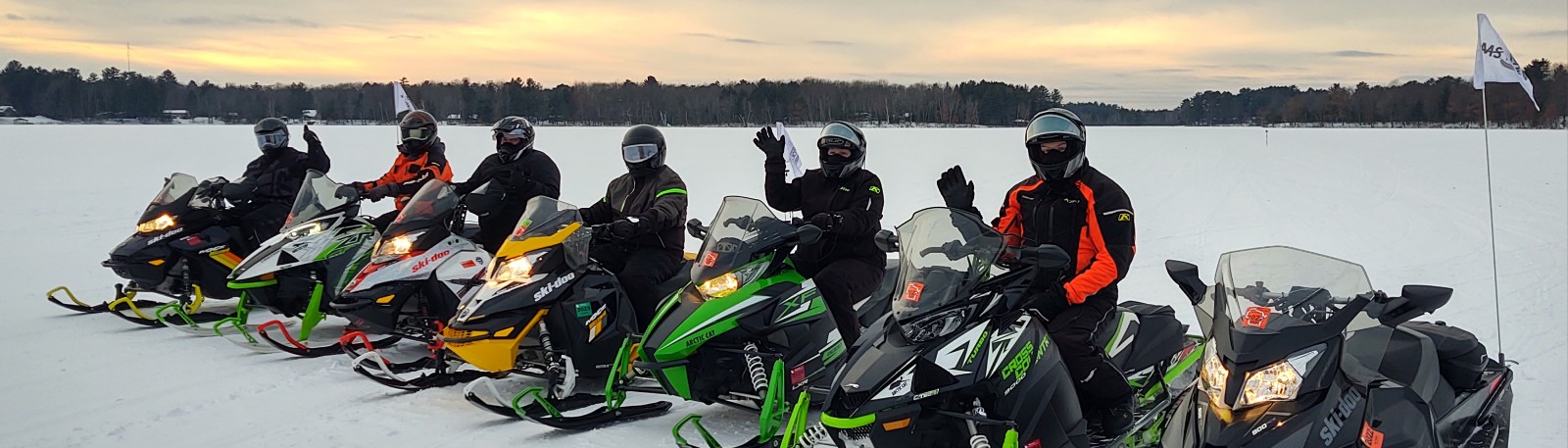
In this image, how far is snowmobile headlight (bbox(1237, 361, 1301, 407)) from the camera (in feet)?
9.82

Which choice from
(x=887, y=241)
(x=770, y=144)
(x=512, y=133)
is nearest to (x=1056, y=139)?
(x=887, y=241)

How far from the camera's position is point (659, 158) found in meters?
6.11

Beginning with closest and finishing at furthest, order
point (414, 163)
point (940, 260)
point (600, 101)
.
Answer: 1. point (940, 260)
2. point (414, 163)
3. point (600, 101)

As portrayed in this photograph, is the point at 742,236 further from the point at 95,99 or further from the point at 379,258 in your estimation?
the point at 95,99

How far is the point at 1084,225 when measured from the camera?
3.90 metres

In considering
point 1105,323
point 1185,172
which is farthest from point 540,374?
point 1185,172

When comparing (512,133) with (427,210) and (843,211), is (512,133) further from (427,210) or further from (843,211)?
(843,211)

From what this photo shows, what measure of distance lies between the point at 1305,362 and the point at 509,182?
4.92 m

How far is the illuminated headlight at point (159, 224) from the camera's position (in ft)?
24.7

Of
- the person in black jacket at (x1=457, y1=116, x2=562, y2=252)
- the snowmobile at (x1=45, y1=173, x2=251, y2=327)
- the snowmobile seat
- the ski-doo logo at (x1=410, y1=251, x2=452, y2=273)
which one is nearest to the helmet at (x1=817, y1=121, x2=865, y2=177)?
the person in black jacket at (x1=457, y1=116, x2=562, y2=252)

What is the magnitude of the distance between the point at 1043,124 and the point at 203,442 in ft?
12.9

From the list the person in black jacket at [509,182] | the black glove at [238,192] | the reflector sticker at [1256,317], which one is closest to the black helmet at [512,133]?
the person in black jacket at [509,182]

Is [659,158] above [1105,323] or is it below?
above

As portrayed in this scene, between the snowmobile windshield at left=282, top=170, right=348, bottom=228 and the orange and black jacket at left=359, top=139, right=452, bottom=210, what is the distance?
490 mm
